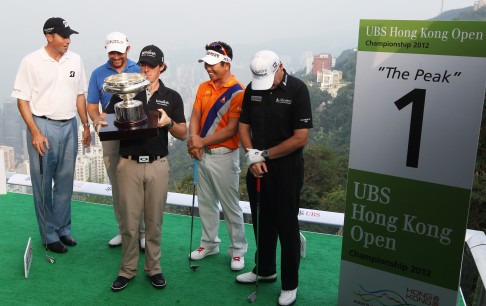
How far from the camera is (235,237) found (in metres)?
4.09

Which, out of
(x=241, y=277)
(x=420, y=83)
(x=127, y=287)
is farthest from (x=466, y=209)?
(x=127, y=287)

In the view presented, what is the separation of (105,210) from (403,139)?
3826 millimetres

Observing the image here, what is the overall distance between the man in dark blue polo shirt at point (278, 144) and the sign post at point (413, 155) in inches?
16.2

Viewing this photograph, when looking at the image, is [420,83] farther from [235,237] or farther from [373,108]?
[235,237]

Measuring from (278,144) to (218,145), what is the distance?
761 mm

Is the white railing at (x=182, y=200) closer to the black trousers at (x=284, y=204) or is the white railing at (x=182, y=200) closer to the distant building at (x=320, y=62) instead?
the black trousers at (x=284, y=204)

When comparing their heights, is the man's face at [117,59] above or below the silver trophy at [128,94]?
above

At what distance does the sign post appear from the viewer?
8.42ft

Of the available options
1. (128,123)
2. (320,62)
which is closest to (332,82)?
(320,62)

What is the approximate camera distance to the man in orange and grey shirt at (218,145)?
3.76 m

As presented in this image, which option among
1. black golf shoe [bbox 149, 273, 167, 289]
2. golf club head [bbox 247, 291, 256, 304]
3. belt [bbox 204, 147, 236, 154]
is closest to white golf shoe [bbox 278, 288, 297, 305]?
golf club head [bbox 247, 291, 256, 304]

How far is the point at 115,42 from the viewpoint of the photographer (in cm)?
394

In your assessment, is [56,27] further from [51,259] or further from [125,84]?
[51,259]

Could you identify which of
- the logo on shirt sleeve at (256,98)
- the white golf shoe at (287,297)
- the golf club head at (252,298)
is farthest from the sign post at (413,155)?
the golf club head at (252,298)
